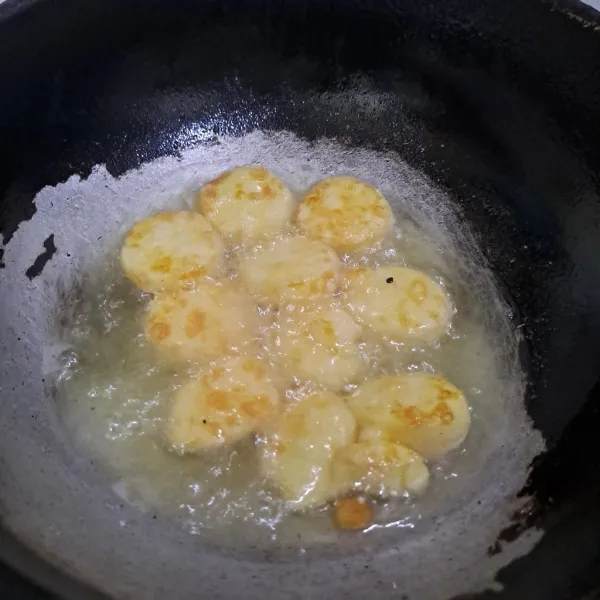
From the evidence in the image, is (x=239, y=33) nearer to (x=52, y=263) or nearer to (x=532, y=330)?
(x=52, y=263)

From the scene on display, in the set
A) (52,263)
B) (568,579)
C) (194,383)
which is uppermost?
(568,579)

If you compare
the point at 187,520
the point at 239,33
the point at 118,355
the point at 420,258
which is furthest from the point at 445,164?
the point at 187,520

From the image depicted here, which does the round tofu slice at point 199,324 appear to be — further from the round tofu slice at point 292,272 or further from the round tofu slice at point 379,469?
the round tofu slice at point 379,469

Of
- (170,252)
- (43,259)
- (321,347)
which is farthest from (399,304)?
(43,259)

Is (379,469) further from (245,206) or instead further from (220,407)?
(245,206)

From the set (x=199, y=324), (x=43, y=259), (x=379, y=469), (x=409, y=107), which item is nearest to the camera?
(x=379, y=469)

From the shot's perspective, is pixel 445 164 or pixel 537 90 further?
pixel 445 164
